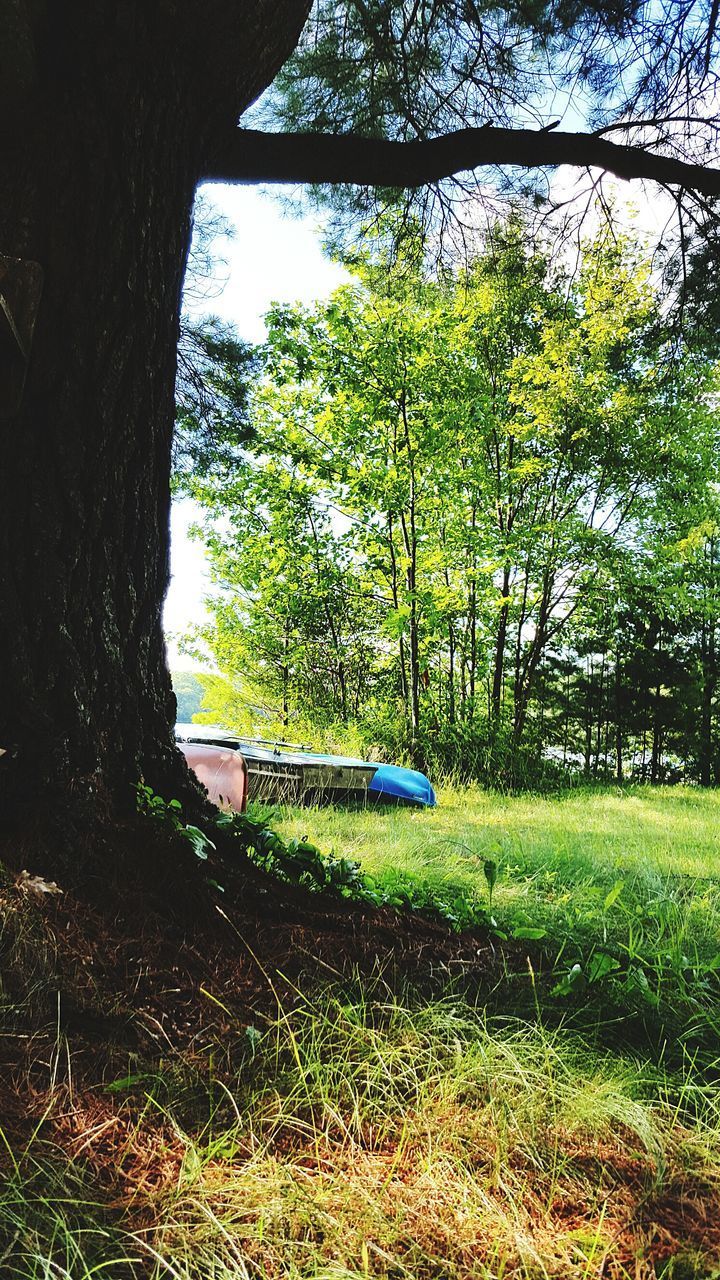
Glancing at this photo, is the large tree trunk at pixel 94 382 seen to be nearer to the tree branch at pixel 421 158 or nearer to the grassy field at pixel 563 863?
the tree branch at pixel 421 158

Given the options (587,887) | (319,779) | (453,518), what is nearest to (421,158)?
(587,887)

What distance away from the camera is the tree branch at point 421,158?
281 centimetres

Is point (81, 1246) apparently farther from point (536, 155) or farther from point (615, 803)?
point (615, 803)

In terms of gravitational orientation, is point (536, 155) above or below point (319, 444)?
below

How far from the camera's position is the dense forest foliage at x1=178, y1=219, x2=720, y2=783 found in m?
8.38

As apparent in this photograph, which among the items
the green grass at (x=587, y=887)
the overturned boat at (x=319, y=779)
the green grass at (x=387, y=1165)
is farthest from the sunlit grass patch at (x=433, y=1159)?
the overturned boat at (x=319, y=779)

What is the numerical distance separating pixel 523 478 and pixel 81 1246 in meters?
9.32

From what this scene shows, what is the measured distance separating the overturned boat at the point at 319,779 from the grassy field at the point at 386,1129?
11.6 feet

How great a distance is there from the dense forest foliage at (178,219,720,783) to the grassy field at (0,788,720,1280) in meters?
6.48

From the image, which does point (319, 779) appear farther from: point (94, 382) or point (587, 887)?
point (94, 382)

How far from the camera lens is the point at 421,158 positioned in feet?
9.73

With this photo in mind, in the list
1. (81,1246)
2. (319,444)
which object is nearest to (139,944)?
(81,1246)

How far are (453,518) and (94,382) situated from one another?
7.52 meters

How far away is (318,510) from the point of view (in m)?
10.2
